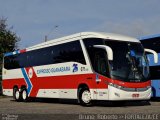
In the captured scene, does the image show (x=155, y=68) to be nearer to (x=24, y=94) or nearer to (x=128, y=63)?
(x=128, y=63)

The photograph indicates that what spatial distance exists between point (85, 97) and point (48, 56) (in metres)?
4.99

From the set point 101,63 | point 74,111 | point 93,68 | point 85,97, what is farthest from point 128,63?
point 74,111

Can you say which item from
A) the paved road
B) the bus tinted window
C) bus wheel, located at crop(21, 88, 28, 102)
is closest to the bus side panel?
the paved road

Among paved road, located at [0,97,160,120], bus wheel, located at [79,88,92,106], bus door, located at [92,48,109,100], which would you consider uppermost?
bus door, located at [92,48,109,100]

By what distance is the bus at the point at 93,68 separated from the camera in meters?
19.2

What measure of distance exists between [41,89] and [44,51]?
91.6 inches

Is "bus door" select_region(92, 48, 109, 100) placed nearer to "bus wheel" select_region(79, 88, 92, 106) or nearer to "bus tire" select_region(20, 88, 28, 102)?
"bus wheel" select_region(79, 88, 92, 106)

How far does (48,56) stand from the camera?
24.8 metres

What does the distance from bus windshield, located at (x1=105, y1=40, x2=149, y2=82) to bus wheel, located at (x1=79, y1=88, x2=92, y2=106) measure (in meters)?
2.07

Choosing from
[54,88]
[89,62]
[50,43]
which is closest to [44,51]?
[50,43]

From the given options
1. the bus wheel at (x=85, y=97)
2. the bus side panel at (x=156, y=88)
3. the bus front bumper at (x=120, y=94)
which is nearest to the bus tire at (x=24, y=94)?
the bus wheel at (x=85, y=97)

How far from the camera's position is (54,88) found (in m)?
24.2

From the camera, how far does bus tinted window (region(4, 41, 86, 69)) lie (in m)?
21.6

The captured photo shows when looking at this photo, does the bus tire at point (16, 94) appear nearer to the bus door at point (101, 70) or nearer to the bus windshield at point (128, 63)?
the bus door at point (101, 70)
